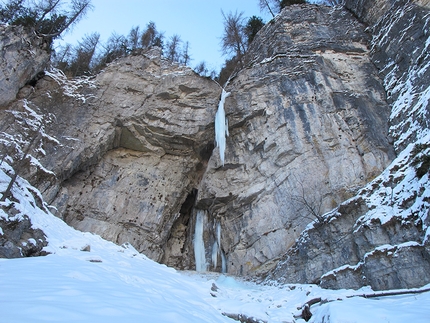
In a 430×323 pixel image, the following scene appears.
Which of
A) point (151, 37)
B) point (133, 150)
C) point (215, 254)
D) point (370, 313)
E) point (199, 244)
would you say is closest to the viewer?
point (370, 313)

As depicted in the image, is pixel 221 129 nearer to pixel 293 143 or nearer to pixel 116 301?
pixel 293 143

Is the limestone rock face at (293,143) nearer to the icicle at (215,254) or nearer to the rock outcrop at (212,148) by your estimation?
the rock outcrop at (212,148)

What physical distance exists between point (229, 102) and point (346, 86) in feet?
20.5

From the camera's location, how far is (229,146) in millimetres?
16234

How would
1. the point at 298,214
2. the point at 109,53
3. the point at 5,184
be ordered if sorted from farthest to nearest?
the point at 109,53 < the point at 298,214 < the point at 5,184

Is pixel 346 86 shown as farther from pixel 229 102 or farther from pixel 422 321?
pixel 422 321

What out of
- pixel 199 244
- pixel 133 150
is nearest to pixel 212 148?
pixel 133 150

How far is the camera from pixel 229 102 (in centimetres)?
1691

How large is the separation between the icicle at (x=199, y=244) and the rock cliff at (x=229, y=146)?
6 cm

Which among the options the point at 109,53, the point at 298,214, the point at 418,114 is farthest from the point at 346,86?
the point at 109,53

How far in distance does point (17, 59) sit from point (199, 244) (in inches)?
517

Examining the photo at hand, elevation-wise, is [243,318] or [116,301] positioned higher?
[116,301]

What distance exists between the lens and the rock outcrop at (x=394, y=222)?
7121 mm

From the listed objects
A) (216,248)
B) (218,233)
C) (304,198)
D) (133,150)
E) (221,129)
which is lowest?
(216,248)
